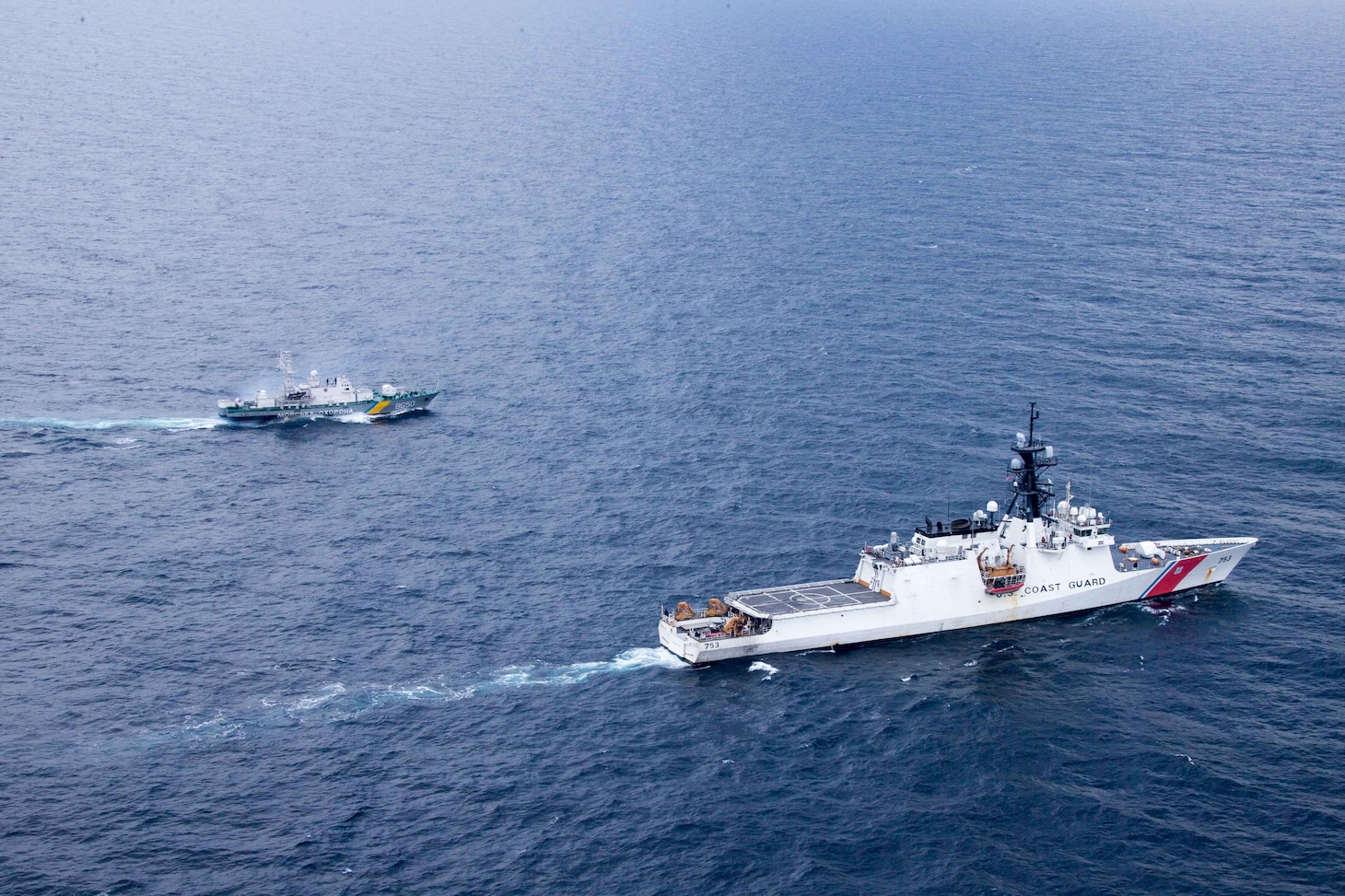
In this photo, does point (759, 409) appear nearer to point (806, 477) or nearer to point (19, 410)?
point (806, 477)

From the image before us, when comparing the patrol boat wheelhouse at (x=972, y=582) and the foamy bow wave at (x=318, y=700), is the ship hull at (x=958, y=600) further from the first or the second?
the foamy bow wave at (x=318, y=700)

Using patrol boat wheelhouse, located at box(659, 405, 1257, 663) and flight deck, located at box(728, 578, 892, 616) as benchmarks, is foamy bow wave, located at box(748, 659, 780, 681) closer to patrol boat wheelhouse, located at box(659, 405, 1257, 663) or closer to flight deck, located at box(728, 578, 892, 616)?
patrol boat wheelhouse, located at box(659, 405, 1257, 663)

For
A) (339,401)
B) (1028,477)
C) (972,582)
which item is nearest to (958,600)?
(972,582)

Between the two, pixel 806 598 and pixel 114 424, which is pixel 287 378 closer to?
pixel 114 424

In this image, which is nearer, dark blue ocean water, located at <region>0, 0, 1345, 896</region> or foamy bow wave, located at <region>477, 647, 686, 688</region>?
dark blue ocean water, located at <region>0, 0, 1345, 896</region>

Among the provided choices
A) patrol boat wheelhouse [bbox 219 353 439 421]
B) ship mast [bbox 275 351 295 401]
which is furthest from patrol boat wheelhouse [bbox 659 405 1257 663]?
ship mast [bbox 275 351 295 401]

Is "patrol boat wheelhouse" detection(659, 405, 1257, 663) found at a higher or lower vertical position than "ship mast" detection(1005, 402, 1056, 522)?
lower
